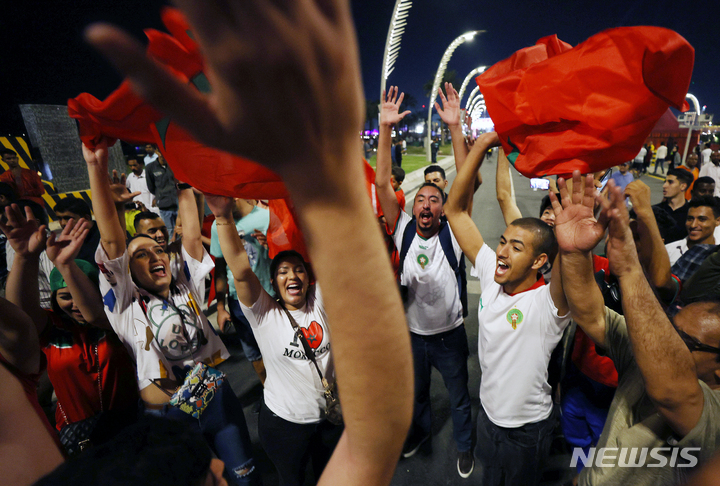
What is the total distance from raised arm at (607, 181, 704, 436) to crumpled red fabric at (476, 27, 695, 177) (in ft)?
2.04

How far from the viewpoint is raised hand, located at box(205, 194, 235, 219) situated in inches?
67.4

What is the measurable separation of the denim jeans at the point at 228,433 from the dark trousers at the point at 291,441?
18cm

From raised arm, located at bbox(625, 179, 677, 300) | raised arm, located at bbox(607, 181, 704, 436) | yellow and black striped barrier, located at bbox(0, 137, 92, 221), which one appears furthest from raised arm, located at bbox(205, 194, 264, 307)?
yellow and black striped barrier, located at bbox(0, 137, 92, 221)

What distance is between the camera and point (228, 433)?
212 centimetres

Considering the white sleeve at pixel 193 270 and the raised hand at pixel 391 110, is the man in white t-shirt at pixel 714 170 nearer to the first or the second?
the raised hand at pixel 391 110

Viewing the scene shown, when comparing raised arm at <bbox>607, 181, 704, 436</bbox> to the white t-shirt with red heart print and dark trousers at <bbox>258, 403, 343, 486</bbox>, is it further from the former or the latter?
dark trousers at <bbox>258, 403, 343, 486</bbox>

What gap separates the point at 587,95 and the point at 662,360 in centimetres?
112

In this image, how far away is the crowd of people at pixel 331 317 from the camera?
36cm

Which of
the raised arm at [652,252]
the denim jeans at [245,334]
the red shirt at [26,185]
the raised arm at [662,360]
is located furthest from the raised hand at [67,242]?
the red shirt at [26,185]

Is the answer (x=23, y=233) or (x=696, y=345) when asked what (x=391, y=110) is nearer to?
(x=696, y=345)

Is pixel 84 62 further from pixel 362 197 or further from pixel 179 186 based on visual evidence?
pixel 362 197

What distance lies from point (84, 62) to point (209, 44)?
12.4 meters

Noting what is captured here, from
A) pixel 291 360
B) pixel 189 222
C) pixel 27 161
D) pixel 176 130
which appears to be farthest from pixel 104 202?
pixel 27 161

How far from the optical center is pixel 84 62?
9.28 m
